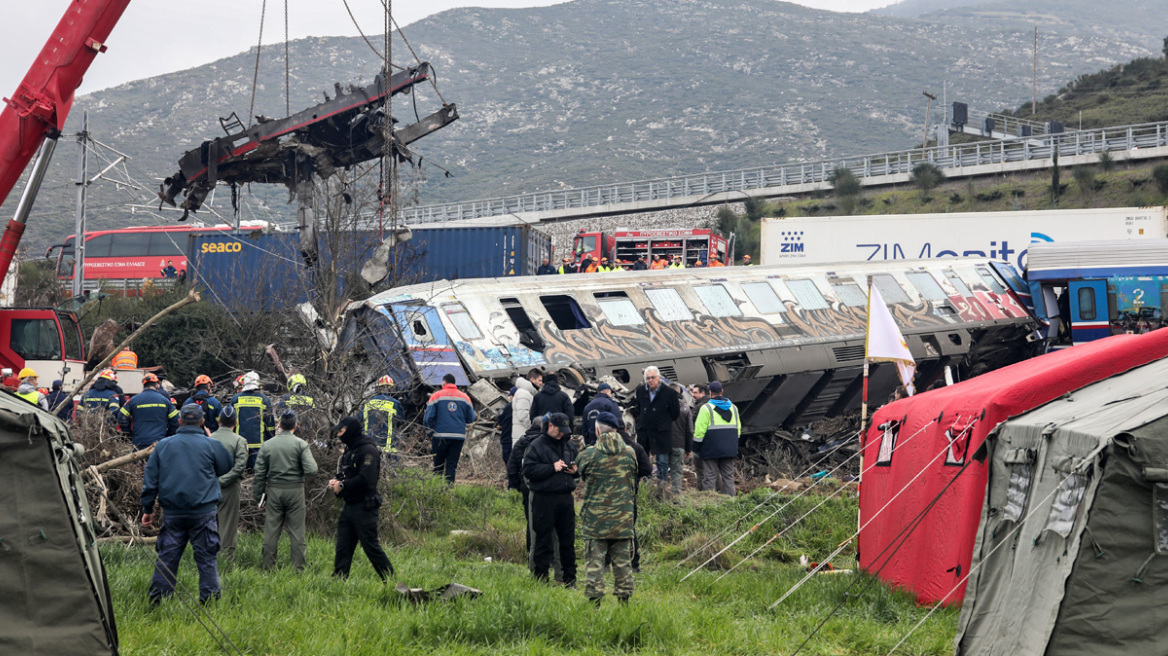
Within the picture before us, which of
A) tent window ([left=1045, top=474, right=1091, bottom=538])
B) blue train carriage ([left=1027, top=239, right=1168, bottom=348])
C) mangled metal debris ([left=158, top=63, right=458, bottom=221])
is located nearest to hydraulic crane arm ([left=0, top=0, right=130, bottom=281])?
mangled metal debris ([left=158, top=63, right=458, bottom=221])

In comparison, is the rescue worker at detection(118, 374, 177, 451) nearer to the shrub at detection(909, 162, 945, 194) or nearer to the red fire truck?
the red fire truck

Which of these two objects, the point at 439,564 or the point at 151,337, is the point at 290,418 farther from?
the point at 151,337

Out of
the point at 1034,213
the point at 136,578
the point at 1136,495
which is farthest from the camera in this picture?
the point at 1034,213

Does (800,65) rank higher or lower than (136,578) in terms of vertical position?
higher

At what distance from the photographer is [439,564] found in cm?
1091

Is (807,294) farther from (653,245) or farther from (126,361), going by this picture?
(653,245)

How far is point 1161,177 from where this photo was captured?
155 ft

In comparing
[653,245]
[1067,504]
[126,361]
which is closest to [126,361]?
[126,361]

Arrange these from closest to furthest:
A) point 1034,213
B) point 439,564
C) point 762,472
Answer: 1. point 439,564
2. point 762,472
3. point 1034,213

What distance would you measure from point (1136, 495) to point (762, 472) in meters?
12.6

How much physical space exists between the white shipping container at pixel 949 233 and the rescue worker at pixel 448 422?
17.2 metres

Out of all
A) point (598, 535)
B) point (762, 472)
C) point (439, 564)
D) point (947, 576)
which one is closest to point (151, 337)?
point (762, 472)

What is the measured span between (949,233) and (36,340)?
23343 mm

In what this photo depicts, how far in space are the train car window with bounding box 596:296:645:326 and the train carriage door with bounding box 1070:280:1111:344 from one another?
31.6 ft
